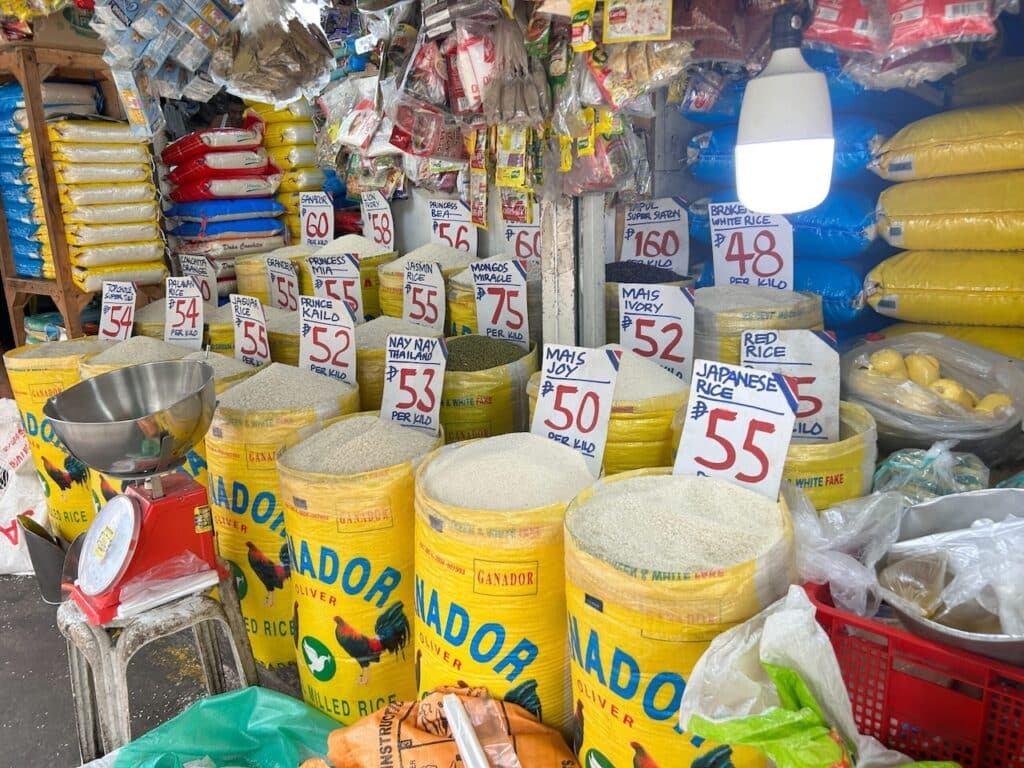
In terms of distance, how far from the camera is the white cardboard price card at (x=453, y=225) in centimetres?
267

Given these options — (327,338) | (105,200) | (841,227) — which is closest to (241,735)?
(327,338)

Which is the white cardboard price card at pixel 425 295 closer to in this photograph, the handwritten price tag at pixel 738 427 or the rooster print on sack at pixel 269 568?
the rooster print on sack at pixel 269 568

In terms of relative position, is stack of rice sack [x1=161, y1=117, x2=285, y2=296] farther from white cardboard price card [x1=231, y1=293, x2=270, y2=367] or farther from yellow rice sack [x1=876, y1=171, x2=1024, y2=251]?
yellow rice sack [x1=876, y1=171, x2=1024, y2=251]

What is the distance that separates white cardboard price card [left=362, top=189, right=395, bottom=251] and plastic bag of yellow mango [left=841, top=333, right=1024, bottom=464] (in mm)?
1801

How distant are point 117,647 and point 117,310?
152 cm

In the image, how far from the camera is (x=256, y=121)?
319 centimetres

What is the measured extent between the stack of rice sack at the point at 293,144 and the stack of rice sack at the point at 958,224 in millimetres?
2183

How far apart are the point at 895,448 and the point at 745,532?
0.72m

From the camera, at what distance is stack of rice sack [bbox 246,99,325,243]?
10.3ft

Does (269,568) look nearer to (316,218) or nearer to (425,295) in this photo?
(425,295)

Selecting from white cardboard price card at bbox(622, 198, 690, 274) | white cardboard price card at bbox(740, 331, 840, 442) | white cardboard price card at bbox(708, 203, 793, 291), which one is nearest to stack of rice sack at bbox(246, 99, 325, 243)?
white cardboard price card at bbox(622, 198, 690, 274)

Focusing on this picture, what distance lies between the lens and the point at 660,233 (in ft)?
7.47

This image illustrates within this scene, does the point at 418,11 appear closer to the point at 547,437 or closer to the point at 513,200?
the point at 513,200

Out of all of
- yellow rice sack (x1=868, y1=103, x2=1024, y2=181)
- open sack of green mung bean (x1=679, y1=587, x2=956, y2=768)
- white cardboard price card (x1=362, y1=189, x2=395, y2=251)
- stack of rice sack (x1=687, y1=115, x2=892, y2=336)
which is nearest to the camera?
open sack of green mung bean (x1=679, y1=587, x2=956, y2=768)
